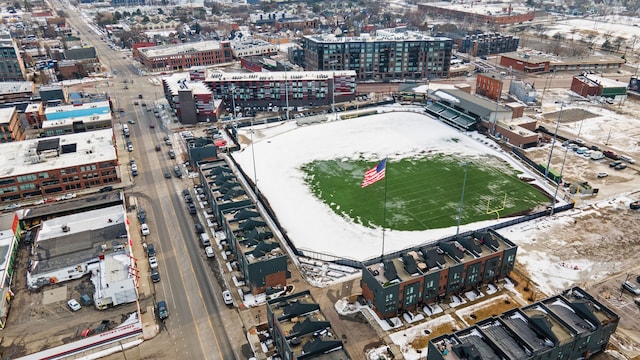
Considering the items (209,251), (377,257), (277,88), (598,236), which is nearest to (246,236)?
(209,251)

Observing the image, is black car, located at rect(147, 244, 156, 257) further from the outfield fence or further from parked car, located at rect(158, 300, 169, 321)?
the outfield fence

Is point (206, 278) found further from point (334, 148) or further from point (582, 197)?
point (582, 197)

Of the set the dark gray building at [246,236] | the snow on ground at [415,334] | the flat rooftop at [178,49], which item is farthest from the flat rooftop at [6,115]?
Result: the snow on ground at [415,334]

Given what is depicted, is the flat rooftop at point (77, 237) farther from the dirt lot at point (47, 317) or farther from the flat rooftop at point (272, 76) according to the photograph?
the flat rooftop at point (272, 76)

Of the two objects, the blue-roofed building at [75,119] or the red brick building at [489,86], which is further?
the red brick building at [489,86]

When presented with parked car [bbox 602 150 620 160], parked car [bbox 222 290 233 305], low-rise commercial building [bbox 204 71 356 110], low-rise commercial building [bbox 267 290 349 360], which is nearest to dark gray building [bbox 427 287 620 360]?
low-rise commercial building [bbox 267 290 349 360]

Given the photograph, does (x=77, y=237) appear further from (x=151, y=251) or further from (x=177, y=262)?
(x=177, y=262)
